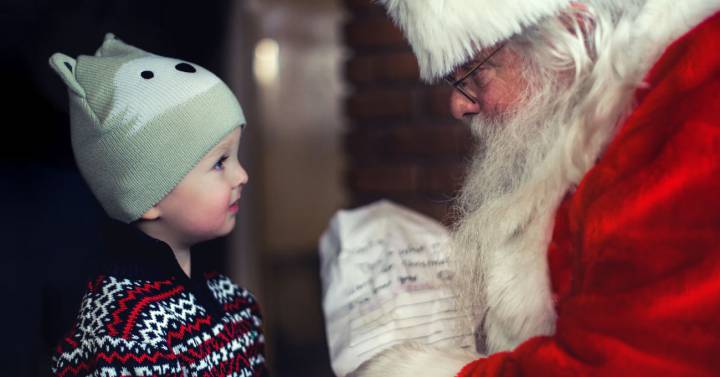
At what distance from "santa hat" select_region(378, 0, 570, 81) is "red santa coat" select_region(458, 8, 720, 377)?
201 millimetres

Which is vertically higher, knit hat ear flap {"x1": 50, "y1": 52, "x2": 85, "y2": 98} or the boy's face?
knit hat ear flap {"x1": 50, "y1": 52, "x2": 85, "y2": 98}

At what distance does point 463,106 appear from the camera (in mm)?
1029

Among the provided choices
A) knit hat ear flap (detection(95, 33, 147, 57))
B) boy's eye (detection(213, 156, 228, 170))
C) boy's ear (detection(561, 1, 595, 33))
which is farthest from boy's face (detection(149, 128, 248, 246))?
boy's ear (detection(561, 1, 595, 33))

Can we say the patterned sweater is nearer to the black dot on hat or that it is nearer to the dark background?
the dark background

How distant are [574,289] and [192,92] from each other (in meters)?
0.65

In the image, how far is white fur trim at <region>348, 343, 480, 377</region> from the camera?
3.14 ft

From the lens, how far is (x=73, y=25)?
1260 millimetres

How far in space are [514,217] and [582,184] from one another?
0.14 meters

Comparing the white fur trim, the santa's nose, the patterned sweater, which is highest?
the santa's nose

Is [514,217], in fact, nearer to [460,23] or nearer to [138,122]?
[460,23]

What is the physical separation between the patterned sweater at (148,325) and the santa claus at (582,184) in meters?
0.24

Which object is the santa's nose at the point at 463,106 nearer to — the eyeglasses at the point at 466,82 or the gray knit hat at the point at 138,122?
the eyeglasses at the point at 466,82

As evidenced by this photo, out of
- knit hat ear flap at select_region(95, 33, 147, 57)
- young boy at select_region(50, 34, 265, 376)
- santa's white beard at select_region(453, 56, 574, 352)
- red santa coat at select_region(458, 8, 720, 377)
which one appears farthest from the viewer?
knit hat ear flap at select_region(95, 33, 147, 57)

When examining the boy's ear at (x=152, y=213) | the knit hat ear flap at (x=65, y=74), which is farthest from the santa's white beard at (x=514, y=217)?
the knit hat ear flap at (x=65, y=74)
